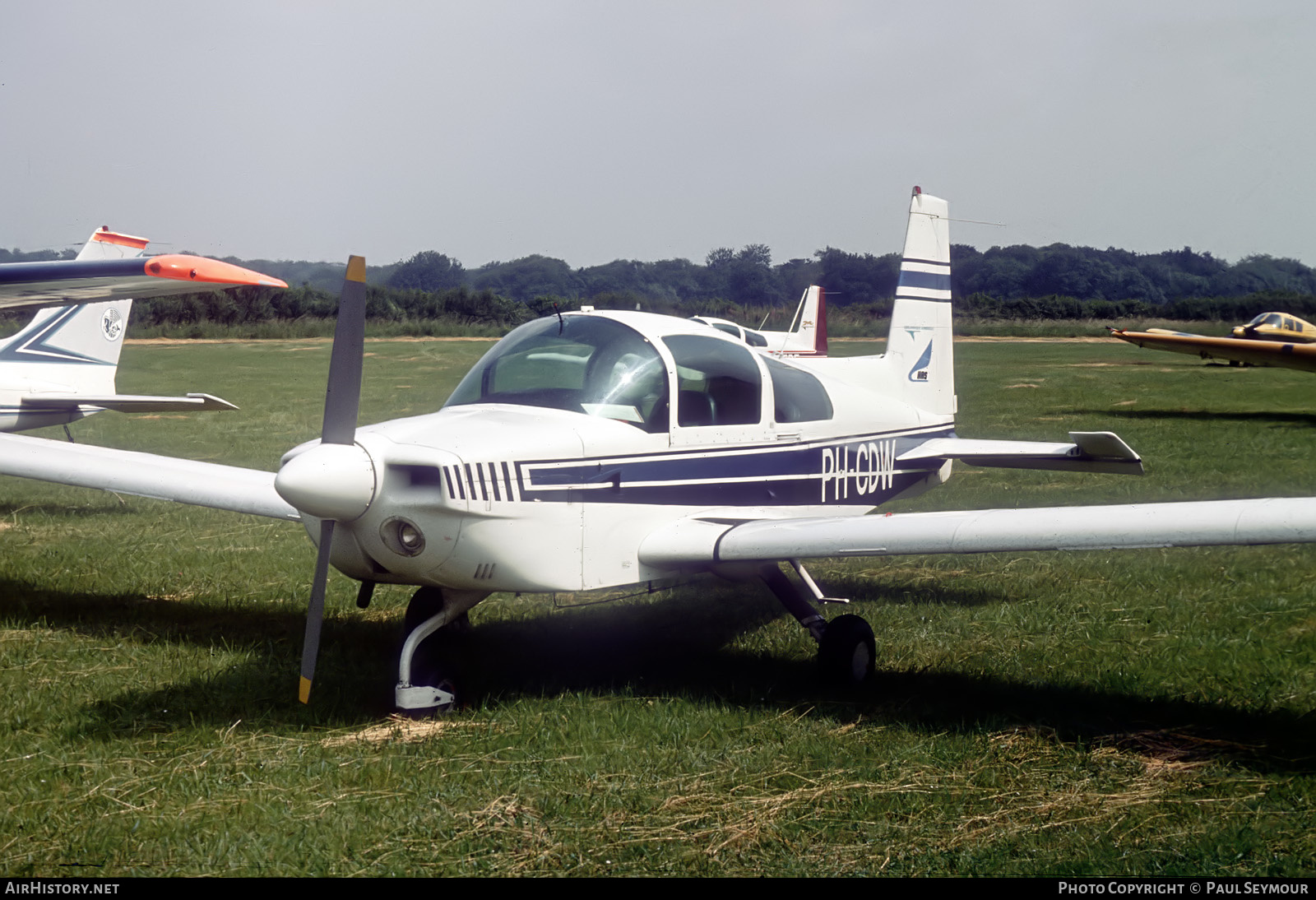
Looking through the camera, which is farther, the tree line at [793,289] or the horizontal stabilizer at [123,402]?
the tree line at [793,289]

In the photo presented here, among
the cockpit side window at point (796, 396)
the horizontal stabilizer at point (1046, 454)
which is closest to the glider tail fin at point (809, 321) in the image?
the horizontal stabilizer at point (1046, 454)

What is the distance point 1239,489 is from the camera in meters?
11.7

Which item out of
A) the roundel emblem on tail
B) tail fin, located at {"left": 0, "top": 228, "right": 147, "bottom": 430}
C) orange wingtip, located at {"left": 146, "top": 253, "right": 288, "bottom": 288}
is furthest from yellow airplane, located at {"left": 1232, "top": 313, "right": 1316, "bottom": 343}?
orange wingtip, located at {"left": 146, "top": 253, "right": 288, "bottom": 288}

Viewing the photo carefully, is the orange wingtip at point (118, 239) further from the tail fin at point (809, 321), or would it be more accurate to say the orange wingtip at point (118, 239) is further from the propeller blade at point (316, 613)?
the tail fin at point (809, 321)

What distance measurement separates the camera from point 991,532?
4.98 meters

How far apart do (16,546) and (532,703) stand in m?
6.36

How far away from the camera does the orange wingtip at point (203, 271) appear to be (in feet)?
14.9

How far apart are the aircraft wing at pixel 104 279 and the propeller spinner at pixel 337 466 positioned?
51cm

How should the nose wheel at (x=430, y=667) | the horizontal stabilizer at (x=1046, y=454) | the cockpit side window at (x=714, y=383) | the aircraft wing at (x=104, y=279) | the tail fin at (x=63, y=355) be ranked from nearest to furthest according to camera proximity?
the aircraft wing at (x=104, y=279)
the nose wheel at (x=430, y=667)
the cockpit side window at (x=714, y=383)
the horizontal stabilizer at (x=1046, y=454)
the tail fin at (x=63, y=355)

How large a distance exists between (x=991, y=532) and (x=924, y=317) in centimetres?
404

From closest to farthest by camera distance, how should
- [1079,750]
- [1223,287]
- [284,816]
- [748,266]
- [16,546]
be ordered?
[284,816]
[1079,750]
[16,546]
[748,266]
[1223,287]

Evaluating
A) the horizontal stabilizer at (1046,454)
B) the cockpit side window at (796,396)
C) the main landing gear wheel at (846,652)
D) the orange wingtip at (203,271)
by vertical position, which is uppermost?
the orange wingtip at (203,271)

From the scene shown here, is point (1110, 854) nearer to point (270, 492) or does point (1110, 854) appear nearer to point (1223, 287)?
point (270, 492)

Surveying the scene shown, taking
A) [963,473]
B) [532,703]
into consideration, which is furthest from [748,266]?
[532,703]
